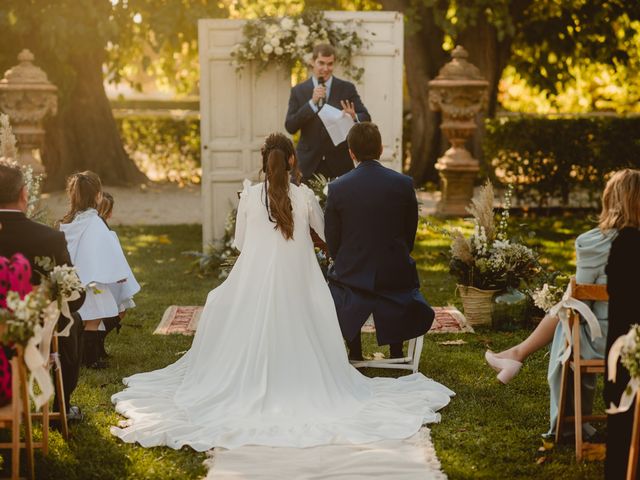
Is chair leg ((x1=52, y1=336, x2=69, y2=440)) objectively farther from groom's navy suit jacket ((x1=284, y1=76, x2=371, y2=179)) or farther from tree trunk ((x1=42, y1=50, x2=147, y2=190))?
tree trunk ((x1=42, y1=50, x2=147, y2=190))

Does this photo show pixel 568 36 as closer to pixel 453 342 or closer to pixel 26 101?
pixel 26 101

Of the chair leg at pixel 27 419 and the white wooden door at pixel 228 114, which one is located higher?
the white wooden door at pixel 228 114

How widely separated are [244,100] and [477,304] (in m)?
4.05

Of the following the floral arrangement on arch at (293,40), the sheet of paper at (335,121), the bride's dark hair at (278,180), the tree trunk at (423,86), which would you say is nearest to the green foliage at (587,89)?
the tree trunk at (423,86)

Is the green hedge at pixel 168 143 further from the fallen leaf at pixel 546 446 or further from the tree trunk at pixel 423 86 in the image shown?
the fallen leaf at pixel 546 446

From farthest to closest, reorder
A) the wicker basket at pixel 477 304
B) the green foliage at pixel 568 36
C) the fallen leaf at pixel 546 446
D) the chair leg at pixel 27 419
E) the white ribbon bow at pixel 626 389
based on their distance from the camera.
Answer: the green foliage at pixel 568 36 → the wicker basket at pixel 477 304 → the fallen leaf at pixel 546 446 → the chair leg at pixel 27 419 → the white ribbon bow at pixel 626 389

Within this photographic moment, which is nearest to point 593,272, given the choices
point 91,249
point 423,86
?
point 91,249

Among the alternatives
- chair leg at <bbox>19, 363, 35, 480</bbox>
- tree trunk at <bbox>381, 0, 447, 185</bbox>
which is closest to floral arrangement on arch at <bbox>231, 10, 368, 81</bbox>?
tree trunk at <bbox>381, 0, 447, 185</bbox>

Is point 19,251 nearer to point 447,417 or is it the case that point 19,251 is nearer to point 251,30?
point 447,417

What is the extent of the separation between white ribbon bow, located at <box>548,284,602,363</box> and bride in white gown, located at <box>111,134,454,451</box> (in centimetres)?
97

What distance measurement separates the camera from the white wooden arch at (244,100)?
10.9 m

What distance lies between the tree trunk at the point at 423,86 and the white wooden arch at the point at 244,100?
5.21m

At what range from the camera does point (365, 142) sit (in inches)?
245

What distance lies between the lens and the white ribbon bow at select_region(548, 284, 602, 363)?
488 centimetres
